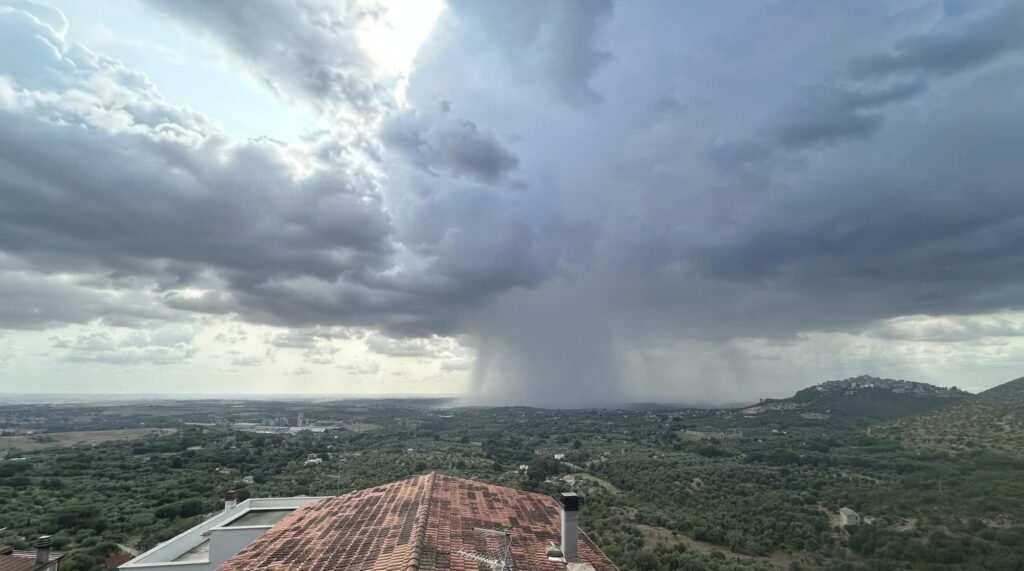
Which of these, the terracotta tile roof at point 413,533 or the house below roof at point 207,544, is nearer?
the terracotta tile roof at point 413,533

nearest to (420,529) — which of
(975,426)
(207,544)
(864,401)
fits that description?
(207,544)

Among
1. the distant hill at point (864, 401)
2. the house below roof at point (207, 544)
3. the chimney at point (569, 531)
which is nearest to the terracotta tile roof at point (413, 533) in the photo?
the chimney at point (569, 531)

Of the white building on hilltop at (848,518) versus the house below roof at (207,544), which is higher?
the house below roof at (207,544)

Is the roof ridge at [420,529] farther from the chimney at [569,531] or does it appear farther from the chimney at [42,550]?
the chimney at [42,550]

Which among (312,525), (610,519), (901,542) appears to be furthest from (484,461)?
(312,525)

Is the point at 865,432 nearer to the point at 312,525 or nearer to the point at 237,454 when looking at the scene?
the point at 312,525

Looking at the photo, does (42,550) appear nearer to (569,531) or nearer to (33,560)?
(33,560)

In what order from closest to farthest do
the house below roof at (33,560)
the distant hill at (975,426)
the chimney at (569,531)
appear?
the chimney at (569,531)
the house below roof at (33,560)
the distant hill at (975,426)
